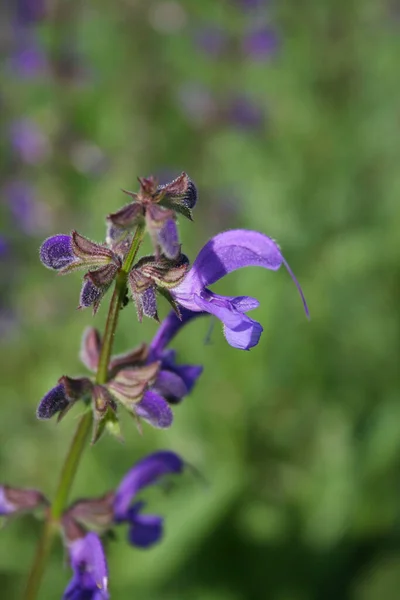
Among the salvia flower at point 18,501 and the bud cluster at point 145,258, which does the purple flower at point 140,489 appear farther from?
the bud cluster at point 145,258

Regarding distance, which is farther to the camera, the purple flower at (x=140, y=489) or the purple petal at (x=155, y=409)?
the purple flower at (x=140, y=489)

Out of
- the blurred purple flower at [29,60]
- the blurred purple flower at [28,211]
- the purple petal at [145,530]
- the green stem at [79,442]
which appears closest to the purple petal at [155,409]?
the green stem at [79,442]

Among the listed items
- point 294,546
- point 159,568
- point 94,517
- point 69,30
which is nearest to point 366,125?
point 69,30

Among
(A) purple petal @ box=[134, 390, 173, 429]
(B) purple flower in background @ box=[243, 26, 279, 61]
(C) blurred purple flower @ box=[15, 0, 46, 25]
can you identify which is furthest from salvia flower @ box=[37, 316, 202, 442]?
(B) purple flower in background @ box=[243, 26, 279, 61]

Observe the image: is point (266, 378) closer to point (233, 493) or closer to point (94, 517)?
point (233, 493)

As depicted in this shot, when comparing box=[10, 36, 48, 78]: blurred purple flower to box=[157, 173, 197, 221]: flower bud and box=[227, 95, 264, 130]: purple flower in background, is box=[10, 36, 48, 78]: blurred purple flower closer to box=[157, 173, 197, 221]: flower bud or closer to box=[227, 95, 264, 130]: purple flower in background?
box=[227, 95, 264, 130]: purple flower in background
